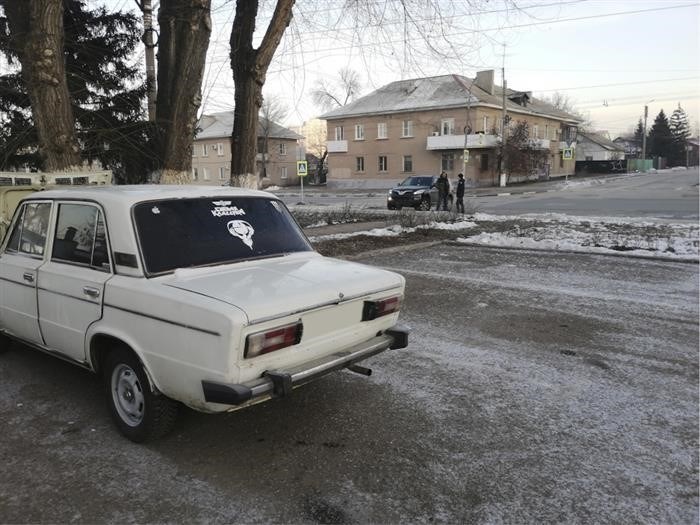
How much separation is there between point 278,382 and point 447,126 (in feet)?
161

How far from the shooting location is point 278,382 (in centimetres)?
324

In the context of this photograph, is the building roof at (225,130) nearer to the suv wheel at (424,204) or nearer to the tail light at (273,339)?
the suv wheel at (424,204)

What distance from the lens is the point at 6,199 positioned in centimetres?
689

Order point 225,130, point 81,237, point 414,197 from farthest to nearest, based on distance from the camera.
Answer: point 225,130 < point 414,197 < point 81,237

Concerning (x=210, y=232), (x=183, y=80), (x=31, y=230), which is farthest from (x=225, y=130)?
(x=210, y=232)

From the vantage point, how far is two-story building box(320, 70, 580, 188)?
48688 mm

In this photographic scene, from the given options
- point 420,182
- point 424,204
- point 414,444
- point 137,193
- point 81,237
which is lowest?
point 414,444

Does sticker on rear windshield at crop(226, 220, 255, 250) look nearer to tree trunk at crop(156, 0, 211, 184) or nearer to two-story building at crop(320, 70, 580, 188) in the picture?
tree trunk at crop(156, 0, 211, 184)

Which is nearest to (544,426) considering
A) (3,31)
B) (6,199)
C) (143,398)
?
(143,398)

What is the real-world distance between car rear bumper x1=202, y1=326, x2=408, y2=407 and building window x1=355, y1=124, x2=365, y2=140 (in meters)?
52.7

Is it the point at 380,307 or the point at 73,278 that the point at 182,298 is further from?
the point at 380,307

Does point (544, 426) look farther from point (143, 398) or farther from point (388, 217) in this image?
point (388, 217)

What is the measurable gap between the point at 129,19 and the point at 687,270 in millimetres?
11978

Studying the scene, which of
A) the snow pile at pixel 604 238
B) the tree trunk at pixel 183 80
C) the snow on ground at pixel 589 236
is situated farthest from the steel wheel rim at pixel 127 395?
the snow pile at pixel 604 238
